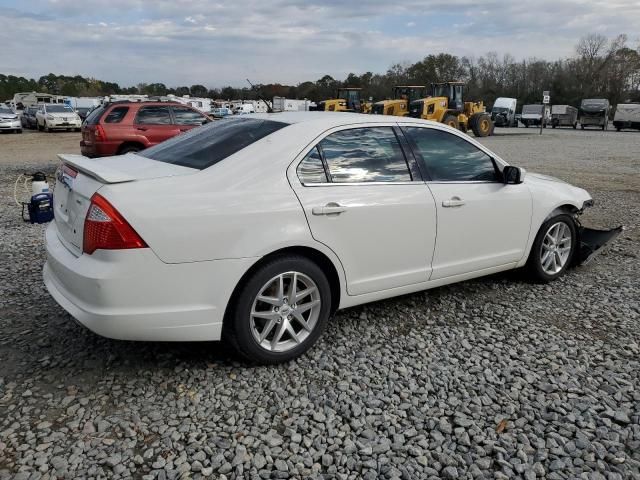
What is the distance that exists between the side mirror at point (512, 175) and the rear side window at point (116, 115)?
32.1ft

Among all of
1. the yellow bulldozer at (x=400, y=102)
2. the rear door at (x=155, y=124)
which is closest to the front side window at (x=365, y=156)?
the rear door at (x=155, y=124)

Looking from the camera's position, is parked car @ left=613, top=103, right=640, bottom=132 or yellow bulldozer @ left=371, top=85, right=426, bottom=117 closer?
yellow bulldozer @ left=371, top=85, right=426, bottom=117

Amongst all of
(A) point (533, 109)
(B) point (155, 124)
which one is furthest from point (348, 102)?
(A) point (533, 109)

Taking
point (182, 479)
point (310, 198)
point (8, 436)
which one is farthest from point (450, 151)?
point (8, 436)

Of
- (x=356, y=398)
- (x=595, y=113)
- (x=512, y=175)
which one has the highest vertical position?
(x=595, y=113)

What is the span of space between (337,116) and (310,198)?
87 centimetres

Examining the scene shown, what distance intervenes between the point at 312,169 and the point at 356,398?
1435mm

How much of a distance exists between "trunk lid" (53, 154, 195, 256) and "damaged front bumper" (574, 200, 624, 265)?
4.01 m

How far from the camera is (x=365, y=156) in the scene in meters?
3.77

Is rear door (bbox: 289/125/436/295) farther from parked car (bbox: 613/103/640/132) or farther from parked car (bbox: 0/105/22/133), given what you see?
parked car (bbox: 613/103/640/132)

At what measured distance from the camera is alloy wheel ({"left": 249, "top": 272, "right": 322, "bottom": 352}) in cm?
331

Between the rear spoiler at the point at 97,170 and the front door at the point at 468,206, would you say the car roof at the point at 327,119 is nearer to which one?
the front door at the point at 468,206

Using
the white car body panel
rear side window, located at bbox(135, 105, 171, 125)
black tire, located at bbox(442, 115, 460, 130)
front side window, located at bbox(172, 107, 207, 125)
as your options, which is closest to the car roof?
the white car body panel

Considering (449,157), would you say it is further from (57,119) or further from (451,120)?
(57,119)
